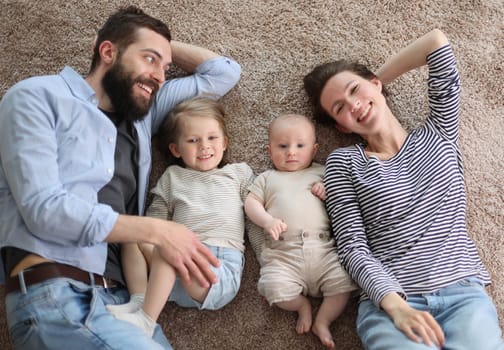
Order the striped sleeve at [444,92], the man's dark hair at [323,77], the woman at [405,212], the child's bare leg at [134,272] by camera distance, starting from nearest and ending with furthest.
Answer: the woman at [405,212] → the child's bare leg at [134,272] → the striped sleeve at [444,92] → the man's dark hair at [323,77]

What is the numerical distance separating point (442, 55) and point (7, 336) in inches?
61.8

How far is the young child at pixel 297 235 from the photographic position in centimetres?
150

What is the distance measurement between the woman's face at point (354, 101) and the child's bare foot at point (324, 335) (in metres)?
0.60

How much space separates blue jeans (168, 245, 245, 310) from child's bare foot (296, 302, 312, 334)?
0.65ft

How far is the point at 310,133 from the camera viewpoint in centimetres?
164

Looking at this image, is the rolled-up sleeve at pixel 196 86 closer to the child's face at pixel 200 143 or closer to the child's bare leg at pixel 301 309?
the child's face at pixel 200 143

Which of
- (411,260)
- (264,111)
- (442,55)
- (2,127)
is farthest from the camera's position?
(264,111)

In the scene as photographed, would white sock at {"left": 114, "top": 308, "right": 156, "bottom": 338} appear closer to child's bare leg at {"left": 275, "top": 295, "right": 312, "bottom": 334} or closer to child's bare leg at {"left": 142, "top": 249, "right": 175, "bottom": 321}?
child's bare leg at {"left": 142, "top": 249, "right": 175, "bottom": 321}

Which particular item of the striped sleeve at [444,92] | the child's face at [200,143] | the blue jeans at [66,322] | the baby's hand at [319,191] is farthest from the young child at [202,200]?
the striped sleeve at [444,92]

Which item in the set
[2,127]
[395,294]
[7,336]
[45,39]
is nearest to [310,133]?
[395,294]

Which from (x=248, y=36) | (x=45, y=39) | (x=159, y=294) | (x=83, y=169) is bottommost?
(x=159, y=294)

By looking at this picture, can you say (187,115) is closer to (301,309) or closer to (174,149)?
(174,149)

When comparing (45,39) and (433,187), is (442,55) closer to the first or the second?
(433,187)

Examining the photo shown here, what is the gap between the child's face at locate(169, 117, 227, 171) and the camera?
1613mm
